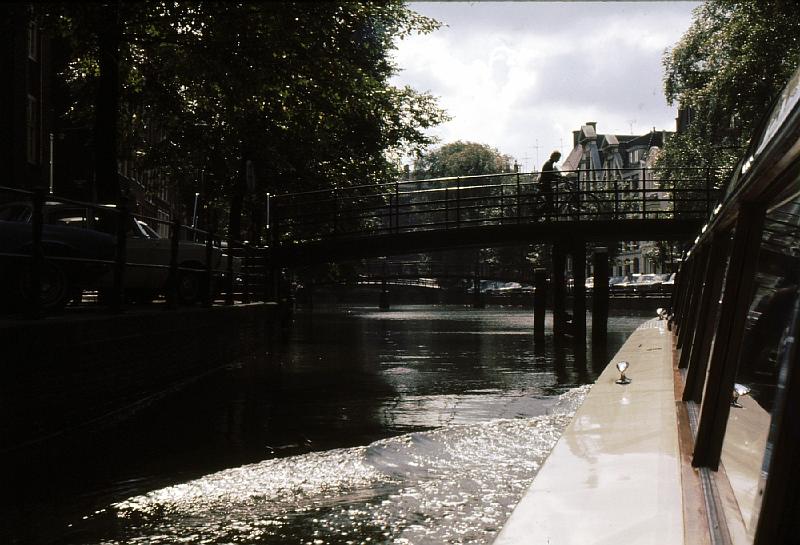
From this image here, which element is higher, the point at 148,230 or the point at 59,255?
the point at 148,230

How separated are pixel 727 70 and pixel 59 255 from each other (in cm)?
2431

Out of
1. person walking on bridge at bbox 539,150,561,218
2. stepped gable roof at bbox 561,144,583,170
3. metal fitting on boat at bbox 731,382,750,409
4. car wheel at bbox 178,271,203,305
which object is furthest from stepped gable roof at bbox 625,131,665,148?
metal fitting on boat at bbox 731,382,750,409

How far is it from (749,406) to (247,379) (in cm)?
1088

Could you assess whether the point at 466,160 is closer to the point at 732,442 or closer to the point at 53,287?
the point at 53,287

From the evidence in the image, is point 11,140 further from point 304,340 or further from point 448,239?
point 448,239

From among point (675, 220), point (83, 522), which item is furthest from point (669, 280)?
point (83, 522)

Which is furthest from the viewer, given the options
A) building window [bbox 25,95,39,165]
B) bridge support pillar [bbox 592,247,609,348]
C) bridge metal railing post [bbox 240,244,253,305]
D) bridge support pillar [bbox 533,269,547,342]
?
building window [bbox 25,95,39,165]

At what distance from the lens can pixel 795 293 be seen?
1679mm

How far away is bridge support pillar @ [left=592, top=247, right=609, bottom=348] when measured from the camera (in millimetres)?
22062

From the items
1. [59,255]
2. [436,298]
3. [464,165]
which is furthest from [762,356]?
[464,165]

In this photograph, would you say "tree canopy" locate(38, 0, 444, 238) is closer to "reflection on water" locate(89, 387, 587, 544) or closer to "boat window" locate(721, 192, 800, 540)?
"boat window" locate(721, 192, 800, 540)

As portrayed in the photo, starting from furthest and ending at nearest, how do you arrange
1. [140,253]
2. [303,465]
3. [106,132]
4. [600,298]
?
[600,298] → [106,132] → [140,253] → [303,465]

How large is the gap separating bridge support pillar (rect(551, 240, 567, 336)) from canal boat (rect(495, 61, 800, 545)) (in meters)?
20.1

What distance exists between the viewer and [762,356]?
2.07 m
